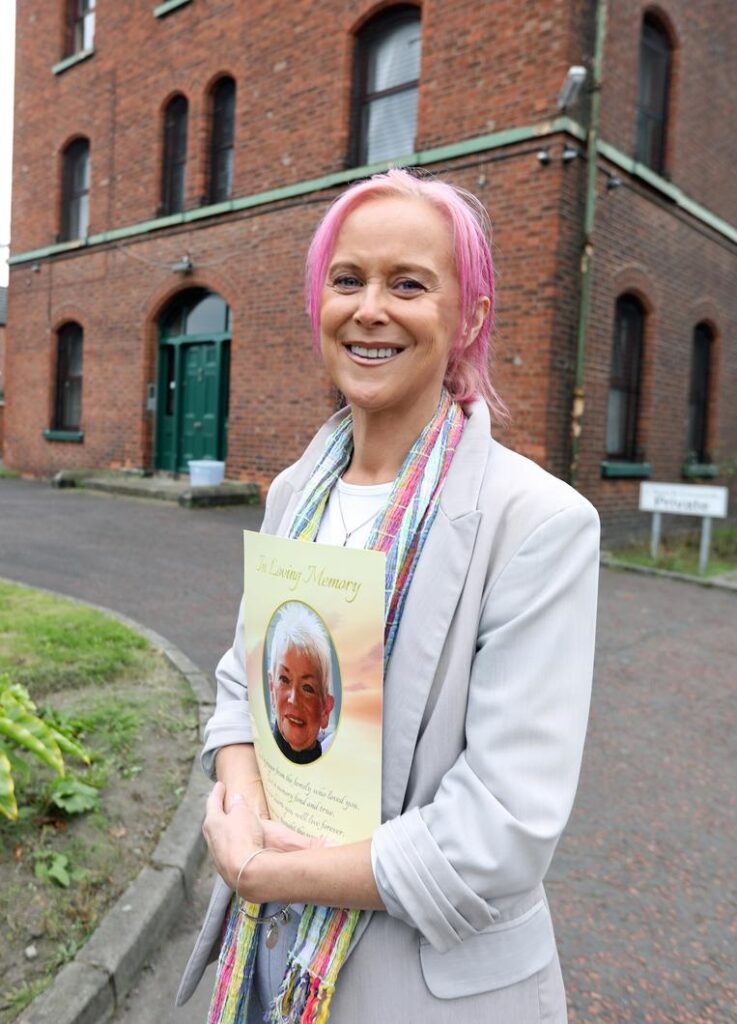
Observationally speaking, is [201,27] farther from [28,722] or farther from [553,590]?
[553,590]

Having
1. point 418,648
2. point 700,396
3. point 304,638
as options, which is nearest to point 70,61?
point 700,396

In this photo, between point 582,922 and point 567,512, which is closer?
point 567,512

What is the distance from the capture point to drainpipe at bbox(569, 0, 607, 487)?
9.14 meters

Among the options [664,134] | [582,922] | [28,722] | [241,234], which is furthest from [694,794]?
[241,234]

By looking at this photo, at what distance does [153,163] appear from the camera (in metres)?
14.3

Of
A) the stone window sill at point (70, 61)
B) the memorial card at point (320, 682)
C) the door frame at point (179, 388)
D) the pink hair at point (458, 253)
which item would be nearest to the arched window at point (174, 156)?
the door frame at point (179, 388)

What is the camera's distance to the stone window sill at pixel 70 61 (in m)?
15.3

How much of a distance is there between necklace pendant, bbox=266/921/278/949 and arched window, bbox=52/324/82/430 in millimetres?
16576

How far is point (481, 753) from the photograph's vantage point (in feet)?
3.60

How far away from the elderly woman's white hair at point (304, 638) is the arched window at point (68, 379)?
16577mm

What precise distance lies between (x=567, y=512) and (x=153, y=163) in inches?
598

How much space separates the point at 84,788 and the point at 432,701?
93.7 inches

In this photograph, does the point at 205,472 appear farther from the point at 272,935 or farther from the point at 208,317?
the point at 272,935

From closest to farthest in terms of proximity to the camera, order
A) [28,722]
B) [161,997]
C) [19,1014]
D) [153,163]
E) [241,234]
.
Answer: [19,1014], [161,997], [28,722], [241,234], [153,163]
